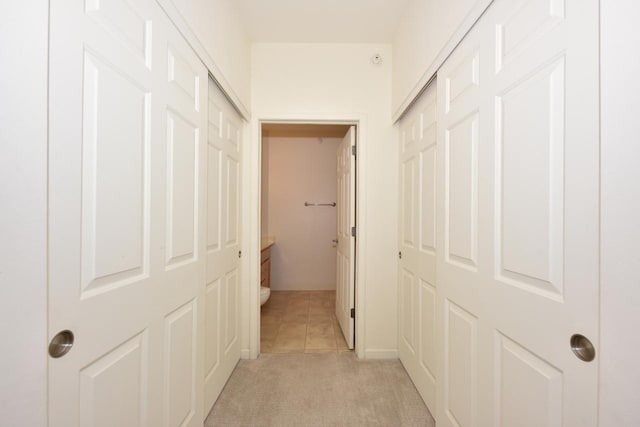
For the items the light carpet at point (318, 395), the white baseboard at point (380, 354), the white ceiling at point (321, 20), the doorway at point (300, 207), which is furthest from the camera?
the doorway at point (300, 207)

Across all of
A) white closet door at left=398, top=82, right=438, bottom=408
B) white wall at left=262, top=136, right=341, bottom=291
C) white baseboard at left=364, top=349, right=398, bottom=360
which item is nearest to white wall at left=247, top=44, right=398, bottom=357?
white baseboard at left=364, top=349, right=398, bottom=360

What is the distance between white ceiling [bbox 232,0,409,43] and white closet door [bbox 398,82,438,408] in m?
0.75

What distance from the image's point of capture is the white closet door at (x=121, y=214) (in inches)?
26.7

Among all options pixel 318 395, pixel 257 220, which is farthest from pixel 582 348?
pixel 257 220

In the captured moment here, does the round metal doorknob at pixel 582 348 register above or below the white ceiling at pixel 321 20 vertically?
below

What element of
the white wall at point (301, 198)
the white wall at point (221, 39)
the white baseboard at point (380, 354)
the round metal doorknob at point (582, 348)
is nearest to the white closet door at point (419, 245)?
the white baseboard at point (380, 354)

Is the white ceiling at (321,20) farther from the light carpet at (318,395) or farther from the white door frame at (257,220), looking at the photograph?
the light carpet at (318,395)

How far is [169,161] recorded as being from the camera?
1143 mm

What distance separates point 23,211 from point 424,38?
1998mm

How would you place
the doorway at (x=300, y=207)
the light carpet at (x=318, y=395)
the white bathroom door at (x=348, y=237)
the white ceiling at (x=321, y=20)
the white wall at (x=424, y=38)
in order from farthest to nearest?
the doorway at (x=300, y=207), the white bathroom door at (x=348, y=237), the white ceiling at (x=321, y=20), the light carpet at (x=318, y=395), the white wall at (x=424, y=38)

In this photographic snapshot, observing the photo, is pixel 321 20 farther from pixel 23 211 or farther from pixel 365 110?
pixel 23 211

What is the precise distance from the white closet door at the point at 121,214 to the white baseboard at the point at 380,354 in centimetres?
143

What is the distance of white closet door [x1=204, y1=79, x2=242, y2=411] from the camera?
166cm

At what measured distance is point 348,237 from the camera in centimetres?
252
